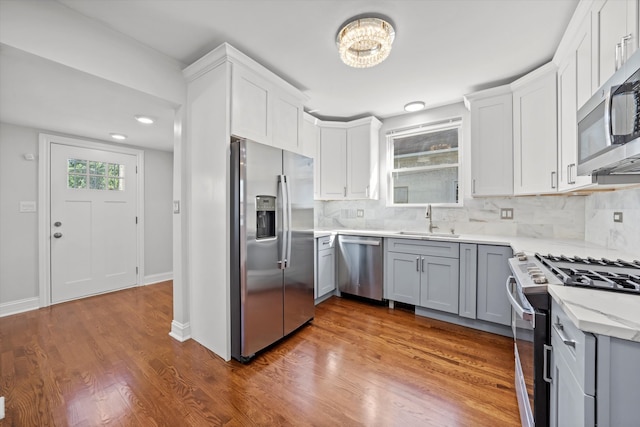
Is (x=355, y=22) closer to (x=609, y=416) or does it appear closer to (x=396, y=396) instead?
(x=609, y=416)

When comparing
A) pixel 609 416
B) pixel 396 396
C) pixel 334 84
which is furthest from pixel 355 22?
pixel 396 396

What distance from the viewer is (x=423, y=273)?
2785 mm

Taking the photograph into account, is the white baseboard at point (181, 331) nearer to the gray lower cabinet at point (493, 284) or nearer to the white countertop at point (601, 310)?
the white countertop at point (601, 310)

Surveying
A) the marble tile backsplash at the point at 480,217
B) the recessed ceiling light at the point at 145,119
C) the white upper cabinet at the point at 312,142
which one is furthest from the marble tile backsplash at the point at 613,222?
the recessed ceiling light at the point at 145,119

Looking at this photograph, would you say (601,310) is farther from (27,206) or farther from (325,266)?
(27,206)

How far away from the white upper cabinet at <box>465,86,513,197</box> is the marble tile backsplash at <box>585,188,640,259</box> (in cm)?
63

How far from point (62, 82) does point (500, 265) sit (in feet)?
13.9

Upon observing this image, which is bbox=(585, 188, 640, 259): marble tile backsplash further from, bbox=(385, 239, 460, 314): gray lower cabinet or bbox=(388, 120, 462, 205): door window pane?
bbox=(388, 120, 462, 205): door window pane

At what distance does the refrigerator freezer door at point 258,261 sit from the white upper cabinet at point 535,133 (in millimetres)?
2315

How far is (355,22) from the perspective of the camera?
5.80 ft

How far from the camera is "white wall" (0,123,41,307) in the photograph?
2971 mm

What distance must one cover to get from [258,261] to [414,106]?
106 inches

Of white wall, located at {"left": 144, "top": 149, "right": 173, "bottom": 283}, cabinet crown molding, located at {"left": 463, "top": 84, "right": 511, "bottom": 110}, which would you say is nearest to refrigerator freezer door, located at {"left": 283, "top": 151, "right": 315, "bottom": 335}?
cabinet crown molding, located at {"left": 463, "top": 84, "right": 511, "bottom": 110}

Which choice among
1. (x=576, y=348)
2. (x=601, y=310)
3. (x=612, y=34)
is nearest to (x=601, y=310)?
(x=601, y=310)
